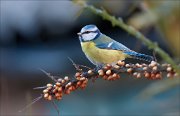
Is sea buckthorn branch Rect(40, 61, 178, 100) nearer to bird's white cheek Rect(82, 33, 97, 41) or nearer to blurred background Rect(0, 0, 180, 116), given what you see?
Answer: bird's white cheek Rect(82, 33, 97, 41)

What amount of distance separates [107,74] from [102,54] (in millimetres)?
154

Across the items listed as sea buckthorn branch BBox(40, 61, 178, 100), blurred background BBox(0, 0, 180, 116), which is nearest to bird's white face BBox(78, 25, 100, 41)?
sea buckthorn branch BBox(40, 61, 178, 100)

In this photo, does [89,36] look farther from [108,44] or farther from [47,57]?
[47,57]

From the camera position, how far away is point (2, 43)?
3.41 metres

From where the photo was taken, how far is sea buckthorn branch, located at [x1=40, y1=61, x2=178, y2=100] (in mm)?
754

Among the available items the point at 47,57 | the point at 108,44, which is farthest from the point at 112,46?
the point at 47,57

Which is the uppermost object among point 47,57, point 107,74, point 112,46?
point 47,57

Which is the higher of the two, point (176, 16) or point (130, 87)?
point (130, 87)

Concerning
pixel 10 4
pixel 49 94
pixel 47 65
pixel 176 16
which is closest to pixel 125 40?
pixel 47 65

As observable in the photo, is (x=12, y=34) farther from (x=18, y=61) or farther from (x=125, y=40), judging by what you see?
(x=125, y=40)

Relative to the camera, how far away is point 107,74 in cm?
79

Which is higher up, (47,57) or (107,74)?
(47,57)

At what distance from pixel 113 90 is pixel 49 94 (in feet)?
9.02

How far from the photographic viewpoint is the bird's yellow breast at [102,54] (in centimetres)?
91
